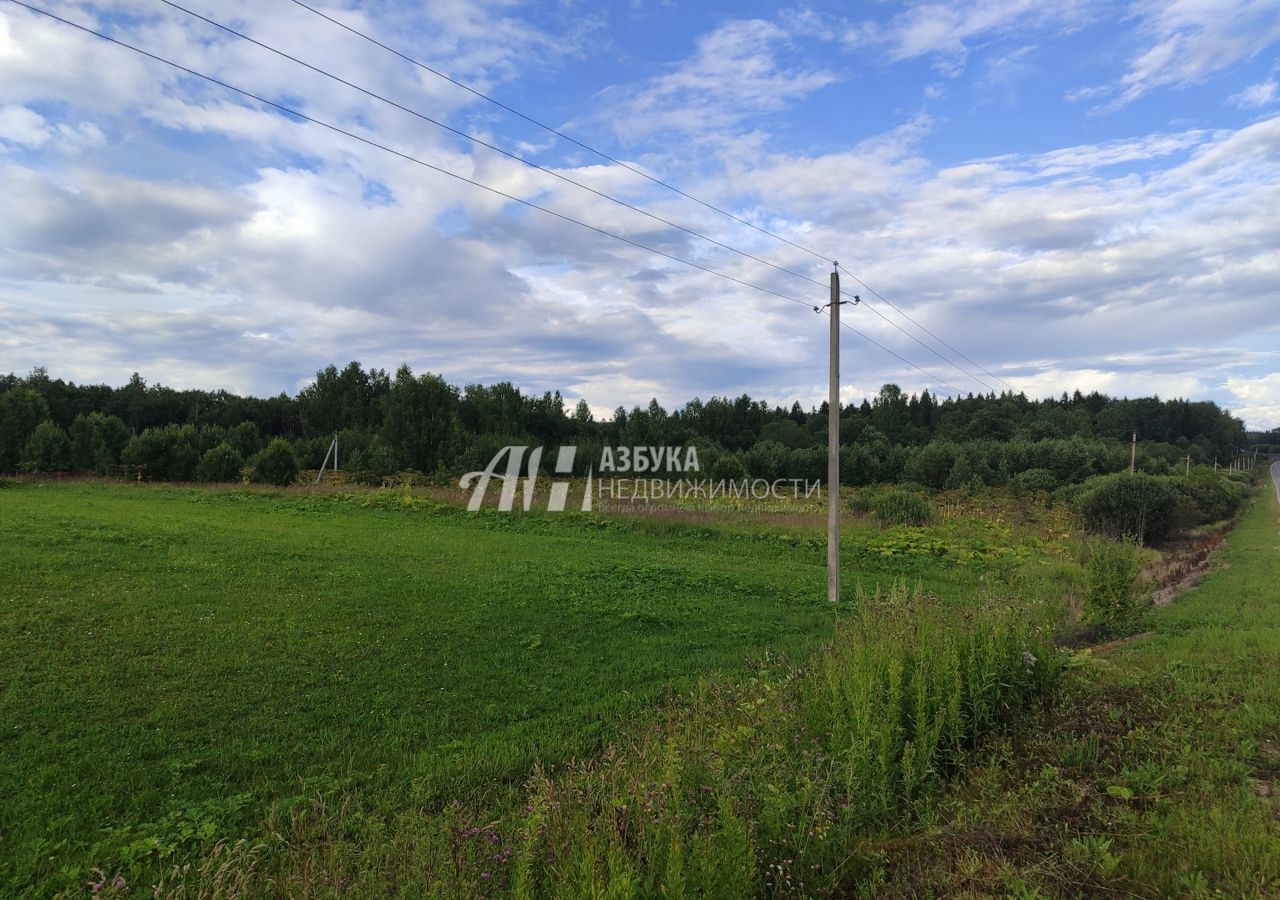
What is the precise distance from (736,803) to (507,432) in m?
47.8

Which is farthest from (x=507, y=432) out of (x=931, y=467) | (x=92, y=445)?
(x=931, y=467)

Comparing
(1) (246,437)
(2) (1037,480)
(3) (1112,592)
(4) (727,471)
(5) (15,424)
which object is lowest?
(3) (1112,592)

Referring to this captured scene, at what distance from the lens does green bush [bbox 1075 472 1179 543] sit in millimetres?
24766

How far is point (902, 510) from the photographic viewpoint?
2173 cm

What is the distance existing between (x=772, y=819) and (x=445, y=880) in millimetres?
1614

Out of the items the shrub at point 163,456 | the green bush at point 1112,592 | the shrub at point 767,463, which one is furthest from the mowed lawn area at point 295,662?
the shrub at point 767,463

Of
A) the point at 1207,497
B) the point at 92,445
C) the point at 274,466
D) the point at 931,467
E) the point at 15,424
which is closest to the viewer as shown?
the point at 274,466

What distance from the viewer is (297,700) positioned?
18.3 feet

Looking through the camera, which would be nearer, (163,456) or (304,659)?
(304,659)

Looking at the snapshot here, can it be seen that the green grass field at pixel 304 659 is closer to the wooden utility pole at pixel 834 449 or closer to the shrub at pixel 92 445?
the wooden utility pole at pixel 834 449

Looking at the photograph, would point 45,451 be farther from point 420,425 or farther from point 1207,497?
point 1207,497

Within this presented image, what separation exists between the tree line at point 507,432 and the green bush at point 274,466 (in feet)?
0.21

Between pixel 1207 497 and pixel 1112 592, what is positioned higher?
pixel 1207 497

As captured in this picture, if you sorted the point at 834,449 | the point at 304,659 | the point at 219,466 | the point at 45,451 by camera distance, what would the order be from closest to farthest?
1. the point at 304,659
2. the point at 834,449
3. the point at 219,466
4. the point at 45,451
